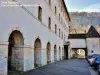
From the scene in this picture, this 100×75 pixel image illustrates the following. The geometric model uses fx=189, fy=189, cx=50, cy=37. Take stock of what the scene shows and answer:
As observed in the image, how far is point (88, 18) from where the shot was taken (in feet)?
279

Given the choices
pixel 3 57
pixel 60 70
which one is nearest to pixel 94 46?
pixel 60 70

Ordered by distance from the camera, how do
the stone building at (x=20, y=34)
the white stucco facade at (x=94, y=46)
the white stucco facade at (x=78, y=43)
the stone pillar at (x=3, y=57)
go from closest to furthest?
1. the stone pillar at (x=3, y=57)
2. the stone building at (x=20, y=34)
3. the white stucco facade at (x=94, y=46)
4. the white stucco facade at (x=78, y=43)

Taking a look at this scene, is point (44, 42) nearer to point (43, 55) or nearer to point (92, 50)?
point (43, 55)

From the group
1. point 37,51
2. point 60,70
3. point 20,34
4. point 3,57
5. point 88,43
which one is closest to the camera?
point 3,57

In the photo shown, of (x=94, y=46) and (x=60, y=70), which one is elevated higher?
(x=94, y=46)

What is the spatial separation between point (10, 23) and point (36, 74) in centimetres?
400

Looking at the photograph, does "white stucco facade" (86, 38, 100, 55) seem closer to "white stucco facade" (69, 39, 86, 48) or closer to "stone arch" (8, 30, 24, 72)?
"white stucco facade" (69, 39, 86, 48)

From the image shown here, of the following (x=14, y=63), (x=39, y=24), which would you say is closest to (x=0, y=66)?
(x=14, y=63)

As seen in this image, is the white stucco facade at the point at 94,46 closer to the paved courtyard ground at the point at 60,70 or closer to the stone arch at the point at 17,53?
the paved courtyard ground at the point at 60,70

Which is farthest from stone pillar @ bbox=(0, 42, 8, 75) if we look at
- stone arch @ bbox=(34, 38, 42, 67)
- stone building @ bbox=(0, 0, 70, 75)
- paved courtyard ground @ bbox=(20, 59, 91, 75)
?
stone arch @ bbox=(34, 38, 42, 67)

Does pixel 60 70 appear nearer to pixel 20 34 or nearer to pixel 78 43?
pixel 20 34

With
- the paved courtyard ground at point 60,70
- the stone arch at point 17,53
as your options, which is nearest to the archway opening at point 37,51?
the paved courtyard ground at point 60,70

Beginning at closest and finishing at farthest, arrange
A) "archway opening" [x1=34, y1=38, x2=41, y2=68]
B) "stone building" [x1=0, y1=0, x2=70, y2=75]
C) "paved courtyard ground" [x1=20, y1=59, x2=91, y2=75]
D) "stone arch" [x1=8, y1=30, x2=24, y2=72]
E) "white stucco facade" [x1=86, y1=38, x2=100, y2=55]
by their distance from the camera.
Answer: "stone building" [x1=0, y1=0, x2=70, y2=75]
"paved courtyard ground" [x1=20, y1=59, x2=91, y2=75]
"stone arch" [x1=8, y1=30, x2=24, y2=72]
"archway opening" [x1=34, y1=38, x2=41, y2=68]
"white stucco facade" [x1=86, y1=38, x2=100, y2=55]

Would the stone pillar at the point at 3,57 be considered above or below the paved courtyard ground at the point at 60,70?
above
